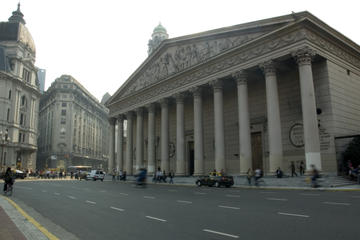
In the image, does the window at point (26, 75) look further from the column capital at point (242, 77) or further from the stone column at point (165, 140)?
the column capital at point (242, 77)

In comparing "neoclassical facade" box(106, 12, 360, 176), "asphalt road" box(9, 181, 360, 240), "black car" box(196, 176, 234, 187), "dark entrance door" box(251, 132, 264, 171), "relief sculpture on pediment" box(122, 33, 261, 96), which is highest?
"relief sculpture on pediment" box(122, 33, 261, 96)

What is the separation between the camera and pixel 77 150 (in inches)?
3844

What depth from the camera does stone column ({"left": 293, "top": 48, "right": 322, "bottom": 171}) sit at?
81.0 feet

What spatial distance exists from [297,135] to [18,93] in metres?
70.7

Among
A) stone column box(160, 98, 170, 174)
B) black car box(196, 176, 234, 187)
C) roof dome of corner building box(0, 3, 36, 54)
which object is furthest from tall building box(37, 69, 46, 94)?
black car box(196, 176, 234, 187)

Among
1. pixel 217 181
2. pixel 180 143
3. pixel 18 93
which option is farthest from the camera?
pixel 18 93

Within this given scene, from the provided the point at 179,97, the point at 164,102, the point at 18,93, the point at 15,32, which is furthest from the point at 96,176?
the point at 15,32

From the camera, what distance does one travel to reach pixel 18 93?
3019 inches

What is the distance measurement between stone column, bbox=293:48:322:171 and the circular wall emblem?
490 centimetres

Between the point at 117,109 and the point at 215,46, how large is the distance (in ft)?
87.8

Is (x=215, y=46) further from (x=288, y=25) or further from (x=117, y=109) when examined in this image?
(x=117, y=109)

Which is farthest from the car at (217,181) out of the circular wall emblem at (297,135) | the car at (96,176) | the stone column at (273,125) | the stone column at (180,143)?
the car at (96,176)

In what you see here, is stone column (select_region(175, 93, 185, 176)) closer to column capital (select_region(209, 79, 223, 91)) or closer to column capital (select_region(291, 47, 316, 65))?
column capital (select_region(209, 79, 223, 91))

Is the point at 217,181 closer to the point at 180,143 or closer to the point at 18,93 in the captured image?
the point at 180,143
